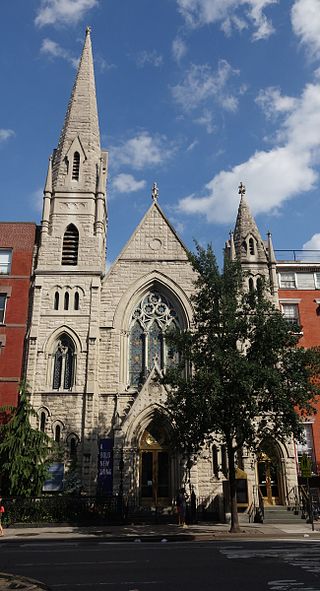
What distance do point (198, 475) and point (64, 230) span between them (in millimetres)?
16335

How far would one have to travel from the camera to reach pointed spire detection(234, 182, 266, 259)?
31438mm

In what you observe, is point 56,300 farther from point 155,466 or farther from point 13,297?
point 155,466

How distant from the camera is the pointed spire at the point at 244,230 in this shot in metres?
31.4

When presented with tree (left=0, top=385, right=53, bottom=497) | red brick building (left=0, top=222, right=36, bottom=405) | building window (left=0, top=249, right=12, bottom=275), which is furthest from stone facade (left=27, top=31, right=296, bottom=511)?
tree (left=0, top=385, right=53, bottom=497)

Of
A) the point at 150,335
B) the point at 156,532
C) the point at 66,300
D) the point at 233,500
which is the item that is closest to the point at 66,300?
the point at 66,300

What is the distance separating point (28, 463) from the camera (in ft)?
74.1

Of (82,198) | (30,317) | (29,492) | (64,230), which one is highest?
(82,198)

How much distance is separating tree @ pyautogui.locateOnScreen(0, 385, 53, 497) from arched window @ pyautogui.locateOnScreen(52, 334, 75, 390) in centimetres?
346

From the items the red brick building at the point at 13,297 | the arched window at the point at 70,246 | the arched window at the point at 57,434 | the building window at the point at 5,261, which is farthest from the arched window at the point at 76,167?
the arched window at the point at 57,434

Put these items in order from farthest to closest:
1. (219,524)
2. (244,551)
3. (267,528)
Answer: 1. (219,524)
2. (267,528)
3. (244,551)

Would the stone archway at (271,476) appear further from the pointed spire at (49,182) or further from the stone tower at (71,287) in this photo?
the pointed spire at (49,182)

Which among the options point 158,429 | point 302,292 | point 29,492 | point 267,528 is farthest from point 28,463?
point 302,292

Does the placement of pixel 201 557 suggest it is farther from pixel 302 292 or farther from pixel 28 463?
pixel 302 292

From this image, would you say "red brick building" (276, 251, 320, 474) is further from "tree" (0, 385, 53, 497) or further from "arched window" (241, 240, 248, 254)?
A: "tree" (0, 385, 53, 497)
